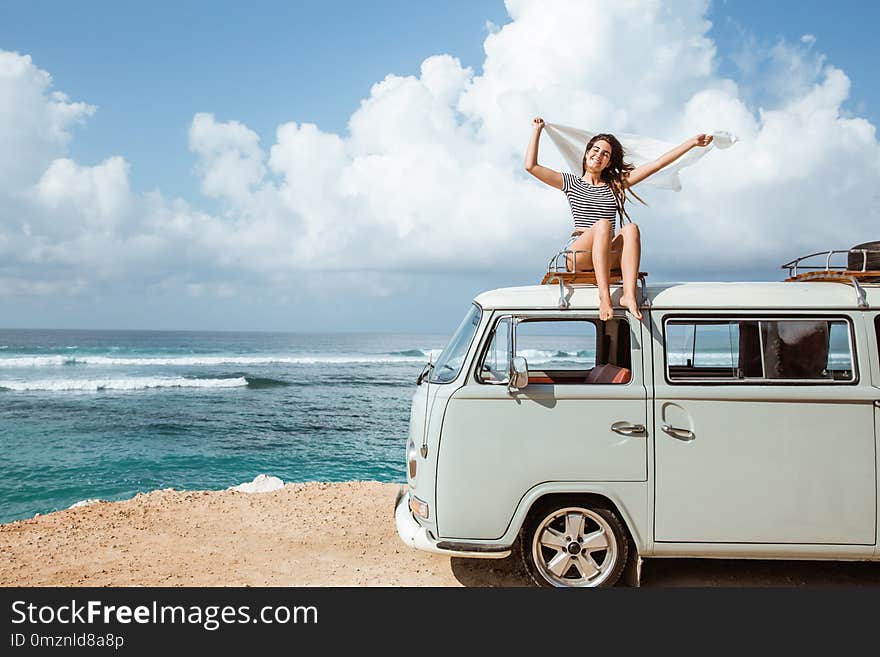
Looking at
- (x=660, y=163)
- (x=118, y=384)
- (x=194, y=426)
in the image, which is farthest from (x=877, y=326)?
(x=118, y=384)

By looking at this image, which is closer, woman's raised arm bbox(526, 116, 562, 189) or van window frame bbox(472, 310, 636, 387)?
van window frame bbox(472, 310, 636, 387)

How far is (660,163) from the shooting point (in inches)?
252

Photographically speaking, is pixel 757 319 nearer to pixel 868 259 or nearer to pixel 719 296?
pixel 719 296

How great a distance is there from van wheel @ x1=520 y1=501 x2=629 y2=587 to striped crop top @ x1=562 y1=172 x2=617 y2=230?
2627mm

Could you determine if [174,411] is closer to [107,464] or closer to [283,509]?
[107,464]

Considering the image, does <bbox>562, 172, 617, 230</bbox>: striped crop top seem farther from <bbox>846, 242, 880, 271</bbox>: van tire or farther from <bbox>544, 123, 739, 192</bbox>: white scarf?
<bbox>846, 242, 880, 271</bbox>: van tire

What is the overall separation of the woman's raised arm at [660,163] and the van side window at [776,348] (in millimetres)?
1717

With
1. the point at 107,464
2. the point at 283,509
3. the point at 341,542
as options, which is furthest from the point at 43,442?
the point at 341,542

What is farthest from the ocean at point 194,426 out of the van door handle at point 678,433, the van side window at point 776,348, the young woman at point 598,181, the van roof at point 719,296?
the young woman at point 598,181

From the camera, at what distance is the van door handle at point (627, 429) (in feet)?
16.8

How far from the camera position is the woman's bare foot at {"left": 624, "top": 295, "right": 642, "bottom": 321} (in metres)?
5.21

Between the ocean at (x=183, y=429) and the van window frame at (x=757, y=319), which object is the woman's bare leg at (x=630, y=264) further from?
the ocean at (x=183, y=429)

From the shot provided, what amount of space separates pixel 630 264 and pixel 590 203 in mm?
1131

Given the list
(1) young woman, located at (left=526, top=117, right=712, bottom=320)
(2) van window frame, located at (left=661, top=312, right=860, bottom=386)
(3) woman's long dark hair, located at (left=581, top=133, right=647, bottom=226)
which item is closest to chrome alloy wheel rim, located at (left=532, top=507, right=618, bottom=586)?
(2) van window frame, located at (left=661, top=312, right=860, bottom=386)
